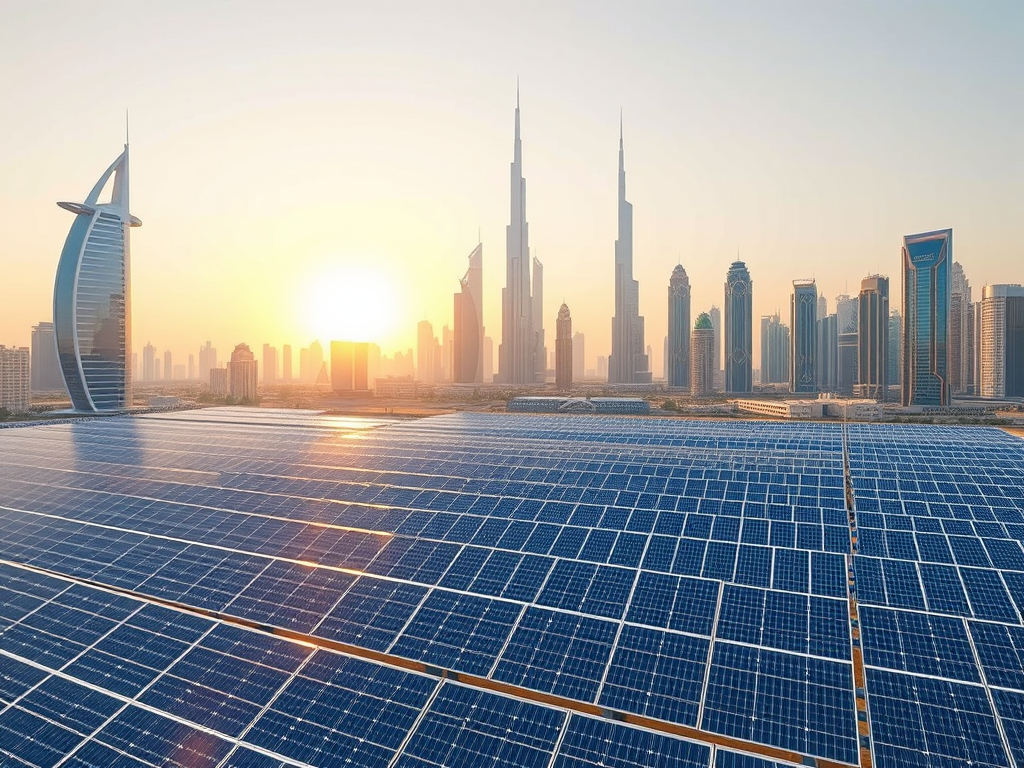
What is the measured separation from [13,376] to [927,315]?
832 feet

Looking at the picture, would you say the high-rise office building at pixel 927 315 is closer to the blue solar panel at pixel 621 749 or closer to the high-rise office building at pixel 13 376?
the blue solar panel at pixel 621 749

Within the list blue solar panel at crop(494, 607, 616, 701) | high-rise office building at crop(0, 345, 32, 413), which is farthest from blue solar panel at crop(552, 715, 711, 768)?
high-rise office building at crop(0, 345, 32, 413)

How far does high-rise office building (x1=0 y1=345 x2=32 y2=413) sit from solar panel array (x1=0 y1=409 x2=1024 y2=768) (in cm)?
17441

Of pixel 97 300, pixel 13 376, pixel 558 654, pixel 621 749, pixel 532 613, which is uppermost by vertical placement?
pixel 97 300

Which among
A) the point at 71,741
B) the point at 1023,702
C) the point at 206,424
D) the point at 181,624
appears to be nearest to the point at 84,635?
the point at 181,624

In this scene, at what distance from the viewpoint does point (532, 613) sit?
1800cm

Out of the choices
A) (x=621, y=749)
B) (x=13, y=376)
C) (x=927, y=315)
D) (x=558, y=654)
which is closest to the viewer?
(x=621, y=749)

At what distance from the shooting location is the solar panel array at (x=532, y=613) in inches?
548

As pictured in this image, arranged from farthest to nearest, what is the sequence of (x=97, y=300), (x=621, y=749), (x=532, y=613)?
(x=97, y=300) → (x=532, y=613) → (x=621, y=749)

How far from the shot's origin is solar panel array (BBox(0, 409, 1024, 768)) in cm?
1392

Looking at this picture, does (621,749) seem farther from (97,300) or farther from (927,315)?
(927,315)

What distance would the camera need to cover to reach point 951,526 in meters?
21.4

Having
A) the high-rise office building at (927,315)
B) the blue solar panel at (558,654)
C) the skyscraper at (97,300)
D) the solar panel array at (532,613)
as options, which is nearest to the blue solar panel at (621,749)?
the solar panel array at (532,613)

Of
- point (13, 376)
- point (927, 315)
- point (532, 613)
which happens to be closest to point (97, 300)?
point (13, 376)
